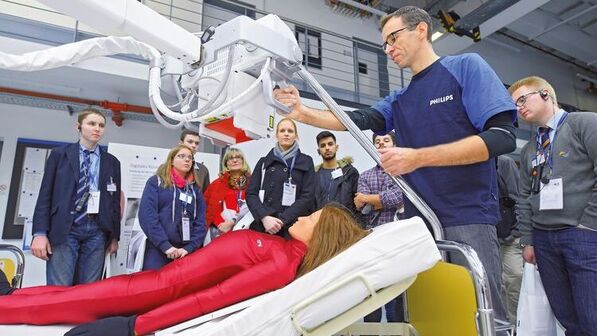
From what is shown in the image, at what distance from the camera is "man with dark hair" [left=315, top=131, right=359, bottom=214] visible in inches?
94.5

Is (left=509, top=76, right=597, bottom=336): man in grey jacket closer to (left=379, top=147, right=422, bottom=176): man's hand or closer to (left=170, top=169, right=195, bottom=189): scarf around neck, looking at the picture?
(left=379, top=147, right=422, bottom=176): man's hand

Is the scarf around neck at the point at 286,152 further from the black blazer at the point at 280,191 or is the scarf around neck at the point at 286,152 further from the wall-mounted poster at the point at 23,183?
the wall-mounted poster at the point at 23,183

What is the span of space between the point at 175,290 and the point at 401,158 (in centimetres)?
78

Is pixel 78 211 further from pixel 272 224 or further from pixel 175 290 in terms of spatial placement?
pixel 175 290

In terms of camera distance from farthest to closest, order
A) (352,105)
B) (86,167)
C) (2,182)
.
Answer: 1. (352,105)
2. (2,182)
3. (86,167)

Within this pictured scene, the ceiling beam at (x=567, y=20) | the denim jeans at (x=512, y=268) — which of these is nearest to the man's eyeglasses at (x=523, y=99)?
the denim jeans at (x=512, y=268)

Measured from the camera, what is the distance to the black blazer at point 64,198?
2.02 meters

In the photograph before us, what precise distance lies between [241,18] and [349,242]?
0.74m

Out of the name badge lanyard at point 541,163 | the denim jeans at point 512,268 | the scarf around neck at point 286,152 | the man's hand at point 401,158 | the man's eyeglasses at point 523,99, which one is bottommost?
the denim jeans at point 512,268

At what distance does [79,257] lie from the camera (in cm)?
211

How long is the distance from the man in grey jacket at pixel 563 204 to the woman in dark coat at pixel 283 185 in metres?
1.25

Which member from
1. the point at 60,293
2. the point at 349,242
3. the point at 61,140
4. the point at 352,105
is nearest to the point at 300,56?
the point at 349,242

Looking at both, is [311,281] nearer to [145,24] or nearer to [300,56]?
[300,56]

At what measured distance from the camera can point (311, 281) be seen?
89 cm
